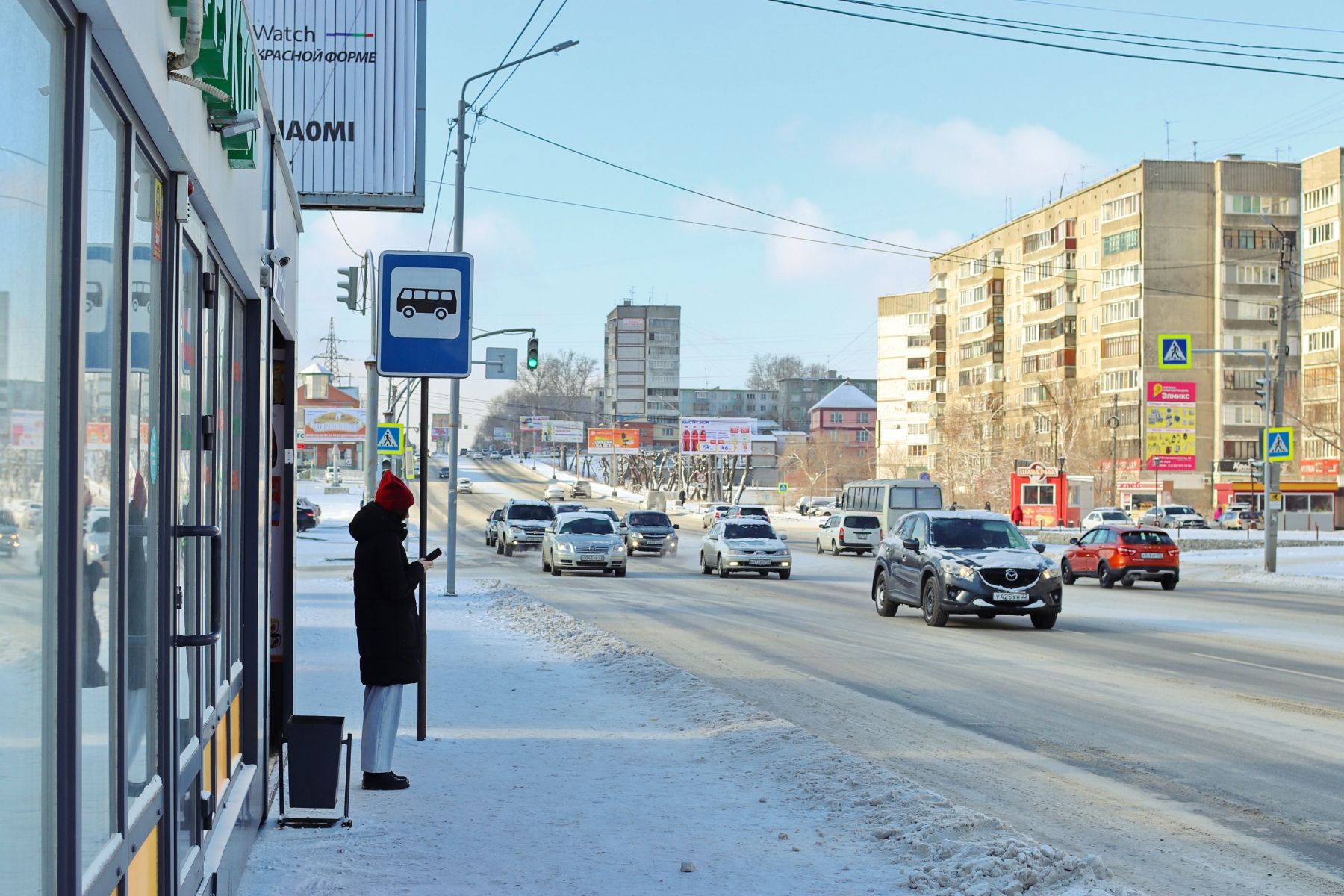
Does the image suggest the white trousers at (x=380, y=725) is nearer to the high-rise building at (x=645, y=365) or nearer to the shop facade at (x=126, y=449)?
the shop facade at (x=126, y=449)

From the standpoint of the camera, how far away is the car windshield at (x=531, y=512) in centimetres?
4800

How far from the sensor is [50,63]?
2.79 metres

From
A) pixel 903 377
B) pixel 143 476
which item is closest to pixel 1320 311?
pixel 903 377

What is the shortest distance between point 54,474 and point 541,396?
177680 mm

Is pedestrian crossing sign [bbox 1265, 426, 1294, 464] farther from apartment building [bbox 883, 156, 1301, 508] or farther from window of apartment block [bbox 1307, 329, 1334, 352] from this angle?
window of apartment block [bbox 1307, 329, 1334, 352]

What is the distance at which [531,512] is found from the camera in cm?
4825

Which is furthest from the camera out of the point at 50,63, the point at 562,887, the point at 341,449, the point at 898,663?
the point at 341,449

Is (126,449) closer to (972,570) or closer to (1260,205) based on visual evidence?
(972,570)

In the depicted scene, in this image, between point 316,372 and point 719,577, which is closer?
point 719,577

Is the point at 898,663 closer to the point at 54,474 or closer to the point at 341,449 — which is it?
the point at 54,474

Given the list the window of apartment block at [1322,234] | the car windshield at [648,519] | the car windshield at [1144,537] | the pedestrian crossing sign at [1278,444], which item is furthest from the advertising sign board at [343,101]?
the window of apartment block at [1322,234]

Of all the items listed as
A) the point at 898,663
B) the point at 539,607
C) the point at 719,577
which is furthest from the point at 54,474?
the point at 719,577

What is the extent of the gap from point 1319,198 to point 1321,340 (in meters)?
10.1

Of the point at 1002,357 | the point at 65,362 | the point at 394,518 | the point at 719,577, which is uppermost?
the point at 1002,357
